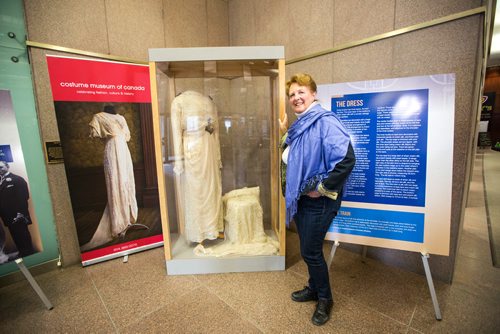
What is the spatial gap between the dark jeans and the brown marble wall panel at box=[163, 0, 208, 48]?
9.28 ft

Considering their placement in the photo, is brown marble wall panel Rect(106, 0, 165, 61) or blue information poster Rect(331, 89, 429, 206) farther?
brown marble wall panel Rect(106, 0, 165, 61)

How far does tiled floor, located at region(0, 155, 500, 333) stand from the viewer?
173 cm

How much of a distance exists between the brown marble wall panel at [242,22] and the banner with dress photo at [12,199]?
2.90 meters

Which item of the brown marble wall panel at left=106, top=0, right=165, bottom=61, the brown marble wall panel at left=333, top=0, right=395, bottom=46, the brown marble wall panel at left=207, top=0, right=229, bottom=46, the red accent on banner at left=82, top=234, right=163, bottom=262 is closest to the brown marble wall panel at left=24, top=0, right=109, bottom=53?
the brown marble wall panel at left=106, top=0, right=165, bottom=61

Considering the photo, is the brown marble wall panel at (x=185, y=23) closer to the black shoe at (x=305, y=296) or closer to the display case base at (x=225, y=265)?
the display case base at (x=225, y=265)

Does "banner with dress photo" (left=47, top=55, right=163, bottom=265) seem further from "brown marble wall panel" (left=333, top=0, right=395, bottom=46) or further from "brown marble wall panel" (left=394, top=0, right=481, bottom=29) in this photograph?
"brown marble wall panel" (left=394, top=0, right=481, bottom=29)

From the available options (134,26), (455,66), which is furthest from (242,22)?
(455,66)

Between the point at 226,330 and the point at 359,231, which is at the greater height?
the point at 359,231

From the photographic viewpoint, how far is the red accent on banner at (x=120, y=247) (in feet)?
8.44

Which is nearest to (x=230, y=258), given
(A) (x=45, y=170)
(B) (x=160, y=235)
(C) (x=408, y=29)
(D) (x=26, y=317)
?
(B) (x=160, y=235)

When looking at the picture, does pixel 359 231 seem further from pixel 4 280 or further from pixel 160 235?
pixel 4 280

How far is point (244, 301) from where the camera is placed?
199 cm

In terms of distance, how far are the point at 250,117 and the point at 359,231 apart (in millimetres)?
1600

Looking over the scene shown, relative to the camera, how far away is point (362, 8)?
2.33m
